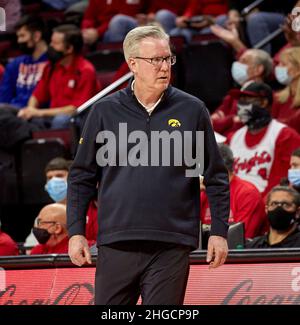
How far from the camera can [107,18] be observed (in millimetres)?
10875

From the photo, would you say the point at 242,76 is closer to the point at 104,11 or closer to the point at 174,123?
the point at 104,11

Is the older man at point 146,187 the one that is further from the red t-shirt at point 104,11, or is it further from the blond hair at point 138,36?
the red t-shirt at point 104,11

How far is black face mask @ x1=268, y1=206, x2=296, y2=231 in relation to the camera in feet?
20.6

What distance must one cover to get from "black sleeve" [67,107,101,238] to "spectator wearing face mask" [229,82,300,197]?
3.54m

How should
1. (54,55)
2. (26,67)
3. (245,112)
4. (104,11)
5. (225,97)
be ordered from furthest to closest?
1. (104,11)
2. (26,67)
3. (54,55)
4. (225,97)
5. (245,112)

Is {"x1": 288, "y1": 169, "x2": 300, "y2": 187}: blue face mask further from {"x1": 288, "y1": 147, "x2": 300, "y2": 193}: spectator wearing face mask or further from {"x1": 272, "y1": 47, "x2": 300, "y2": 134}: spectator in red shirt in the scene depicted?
{"x1": 272, "y1": 47, "x2": 300, "y2": 134}: spectator in red shirt

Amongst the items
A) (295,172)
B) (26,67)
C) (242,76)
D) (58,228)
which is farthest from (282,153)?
(26,67)

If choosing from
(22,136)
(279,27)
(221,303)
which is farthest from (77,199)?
(279,27)

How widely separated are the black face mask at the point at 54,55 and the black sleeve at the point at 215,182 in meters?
5.42

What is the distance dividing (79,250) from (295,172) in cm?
315

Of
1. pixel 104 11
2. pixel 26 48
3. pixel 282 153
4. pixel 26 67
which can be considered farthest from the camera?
pixel 104 11

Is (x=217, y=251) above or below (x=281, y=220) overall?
above

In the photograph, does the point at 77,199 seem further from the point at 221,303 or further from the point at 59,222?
the point at 59,222

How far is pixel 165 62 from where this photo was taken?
4.14 meters
